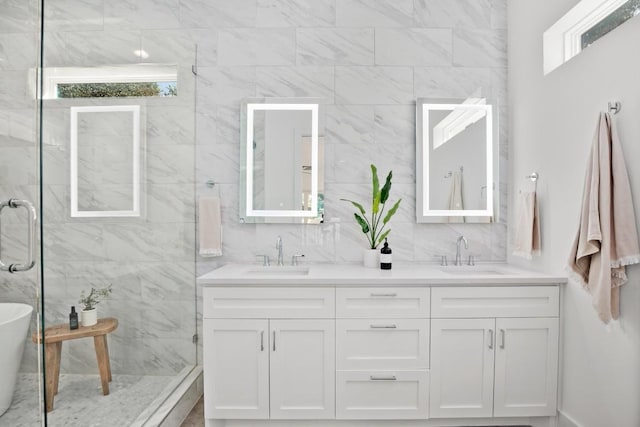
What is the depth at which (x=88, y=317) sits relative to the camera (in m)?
1.58

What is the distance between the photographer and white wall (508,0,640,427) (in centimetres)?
155

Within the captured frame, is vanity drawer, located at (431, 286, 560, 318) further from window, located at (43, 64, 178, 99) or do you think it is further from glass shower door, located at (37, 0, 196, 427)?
window, located at (43, 64, 178, 99)

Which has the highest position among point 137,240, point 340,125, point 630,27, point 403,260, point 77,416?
point 630,27

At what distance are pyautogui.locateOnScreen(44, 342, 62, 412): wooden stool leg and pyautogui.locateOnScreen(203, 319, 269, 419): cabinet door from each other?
2.29 ft

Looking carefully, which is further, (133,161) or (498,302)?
(498,302)

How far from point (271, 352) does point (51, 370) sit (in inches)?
37.9

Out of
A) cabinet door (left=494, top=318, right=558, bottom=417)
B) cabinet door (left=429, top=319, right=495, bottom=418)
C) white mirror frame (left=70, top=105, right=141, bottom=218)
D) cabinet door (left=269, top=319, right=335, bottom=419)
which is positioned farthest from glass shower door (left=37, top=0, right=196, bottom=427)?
cabinet door (left=494, top=318, right=558, bottom=417)

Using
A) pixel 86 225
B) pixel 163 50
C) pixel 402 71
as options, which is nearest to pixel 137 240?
pixel 86 225

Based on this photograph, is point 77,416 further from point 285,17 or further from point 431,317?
point 285,17

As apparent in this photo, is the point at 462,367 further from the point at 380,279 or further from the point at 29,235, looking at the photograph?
the point at 29,235

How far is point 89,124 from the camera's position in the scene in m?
1.59

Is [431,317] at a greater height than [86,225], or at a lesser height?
lesser

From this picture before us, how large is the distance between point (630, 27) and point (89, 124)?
2.33 metres

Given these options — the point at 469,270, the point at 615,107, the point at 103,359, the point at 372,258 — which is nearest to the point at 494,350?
the point at 469,270
